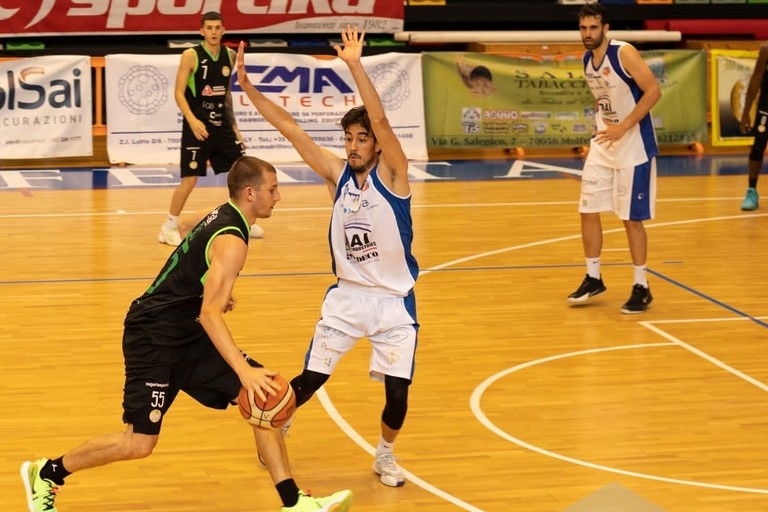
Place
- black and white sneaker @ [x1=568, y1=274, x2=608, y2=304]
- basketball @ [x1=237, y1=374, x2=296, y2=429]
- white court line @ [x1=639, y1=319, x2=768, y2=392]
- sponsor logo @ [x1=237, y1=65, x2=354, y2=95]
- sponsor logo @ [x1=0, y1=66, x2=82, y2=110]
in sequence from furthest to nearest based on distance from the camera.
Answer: sponsor logo @ [x1=237, y1=65, x2=354, y2=95] → sponsor logo @ [x1=0, y1=66, x2=82, y2=110] → black and white sneaker @ [x1=568, y1=274, x2=608, y2=304] → white court line @ [x1=639, y1=319, x2=768, y2=392] → basketball @ [x1=237, y1=374, x2=296, y2=429]

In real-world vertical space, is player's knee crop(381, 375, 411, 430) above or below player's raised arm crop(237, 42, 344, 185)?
below

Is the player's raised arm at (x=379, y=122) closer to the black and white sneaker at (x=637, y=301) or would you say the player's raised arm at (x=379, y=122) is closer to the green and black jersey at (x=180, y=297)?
the green and black jersey at (x=180, y=297)

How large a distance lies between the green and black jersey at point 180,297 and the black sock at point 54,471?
68 cm

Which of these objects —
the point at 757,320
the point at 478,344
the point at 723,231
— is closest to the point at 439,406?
the point at 478,344

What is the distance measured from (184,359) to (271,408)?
544 mm

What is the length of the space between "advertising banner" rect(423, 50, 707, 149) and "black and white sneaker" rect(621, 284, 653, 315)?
318 inches

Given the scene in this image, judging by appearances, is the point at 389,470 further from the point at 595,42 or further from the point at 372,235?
the point at 595,42

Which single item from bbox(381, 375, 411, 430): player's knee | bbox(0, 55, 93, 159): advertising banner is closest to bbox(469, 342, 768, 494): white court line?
bbox(381, 375, 411, 430): player's knee

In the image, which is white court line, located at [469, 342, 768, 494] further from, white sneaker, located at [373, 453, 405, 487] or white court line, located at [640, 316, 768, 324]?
white sneaker, located at [373, 453, 405, 487]

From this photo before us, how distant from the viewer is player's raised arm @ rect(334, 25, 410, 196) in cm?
587

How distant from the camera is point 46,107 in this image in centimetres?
1631

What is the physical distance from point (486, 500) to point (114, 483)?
1.79 meters

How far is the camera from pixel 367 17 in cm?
1886

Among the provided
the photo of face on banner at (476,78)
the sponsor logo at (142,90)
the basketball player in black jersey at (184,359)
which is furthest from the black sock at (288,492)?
the photo of face on banner at (476,78)
